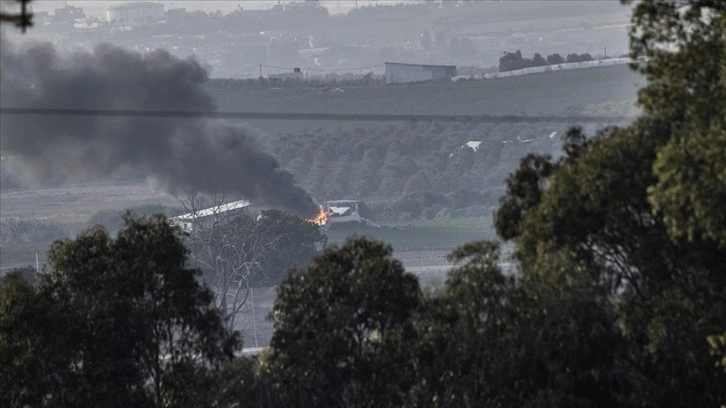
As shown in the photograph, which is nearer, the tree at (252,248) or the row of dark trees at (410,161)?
the tree at (252,248)

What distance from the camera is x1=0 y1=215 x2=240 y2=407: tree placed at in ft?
92.1

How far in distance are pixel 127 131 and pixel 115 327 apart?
319ft

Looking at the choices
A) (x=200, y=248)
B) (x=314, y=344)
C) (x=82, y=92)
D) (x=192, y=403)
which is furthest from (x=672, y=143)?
(x=82, y=92)

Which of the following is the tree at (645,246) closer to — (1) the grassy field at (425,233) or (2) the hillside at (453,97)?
(1) the grassy field at (425,233)

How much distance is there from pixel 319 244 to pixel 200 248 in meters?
10.1

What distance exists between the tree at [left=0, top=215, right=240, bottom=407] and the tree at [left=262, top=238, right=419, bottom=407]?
54.1 inches

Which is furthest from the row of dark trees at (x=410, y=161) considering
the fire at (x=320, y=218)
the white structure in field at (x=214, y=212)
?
the white structure in field at (x=214, y=212)

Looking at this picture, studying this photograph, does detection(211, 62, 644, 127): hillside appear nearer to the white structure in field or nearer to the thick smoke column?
the thick smoke column

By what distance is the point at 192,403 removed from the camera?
28.3 m

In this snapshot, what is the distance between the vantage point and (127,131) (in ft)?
409

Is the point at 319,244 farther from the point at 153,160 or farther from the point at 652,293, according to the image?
the point at 652,293

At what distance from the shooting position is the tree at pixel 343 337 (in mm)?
27516

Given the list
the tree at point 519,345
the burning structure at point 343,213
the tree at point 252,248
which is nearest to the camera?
the tree at point 519,345

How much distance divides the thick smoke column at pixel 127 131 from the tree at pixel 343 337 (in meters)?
90.1
